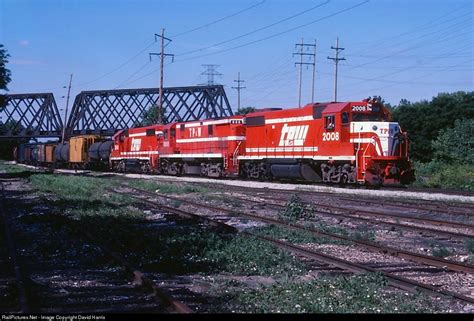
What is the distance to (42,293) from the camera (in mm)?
7430

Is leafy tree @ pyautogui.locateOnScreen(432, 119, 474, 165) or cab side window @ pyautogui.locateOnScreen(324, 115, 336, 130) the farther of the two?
leafy tree @ pyautogui.locateOnScreen(432, 119, 474, 165)

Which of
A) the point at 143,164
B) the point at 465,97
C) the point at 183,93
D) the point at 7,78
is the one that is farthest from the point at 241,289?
the point at 183,93

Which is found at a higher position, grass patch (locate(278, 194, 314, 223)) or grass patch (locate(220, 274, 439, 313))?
grass patch (locate(278, 194, 314, 223))

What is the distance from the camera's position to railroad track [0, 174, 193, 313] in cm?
677

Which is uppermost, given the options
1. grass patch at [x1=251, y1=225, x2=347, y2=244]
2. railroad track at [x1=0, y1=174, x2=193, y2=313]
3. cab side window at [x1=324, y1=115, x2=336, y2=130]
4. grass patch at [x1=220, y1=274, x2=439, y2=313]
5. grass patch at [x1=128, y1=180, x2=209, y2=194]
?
cab side window at [x1=324, y1=115, x2=336, y2=130]

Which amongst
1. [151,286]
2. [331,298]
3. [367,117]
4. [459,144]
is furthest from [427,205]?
[459,144]

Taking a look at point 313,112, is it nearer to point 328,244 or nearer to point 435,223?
point 435,223

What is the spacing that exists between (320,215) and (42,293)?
11025 millimetres

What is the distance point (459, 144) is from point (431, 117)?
1149cm

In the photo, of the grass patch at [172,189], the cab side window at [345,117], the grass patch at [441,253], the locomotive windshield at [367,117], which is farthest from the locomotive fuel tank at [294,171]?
the grass patch at [441,253]

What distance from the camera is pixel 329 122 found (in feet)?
88.8

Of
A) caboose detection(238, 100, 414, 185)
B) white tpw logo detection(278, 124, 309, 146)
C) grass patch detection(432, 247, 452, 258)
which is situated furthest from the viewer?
white tpw logo detection(278, 124, 309, 146)

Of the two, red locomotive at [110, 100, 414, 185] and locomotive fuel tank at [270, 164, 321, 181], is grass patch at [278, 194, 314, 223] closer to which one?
red locomotive at [110, 100, 414, 185]

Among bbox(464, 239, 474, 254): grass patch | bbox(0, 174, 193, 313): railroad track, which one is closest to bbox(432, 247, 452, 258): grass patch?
bbox(464, 239, 474, 254): grass patch
